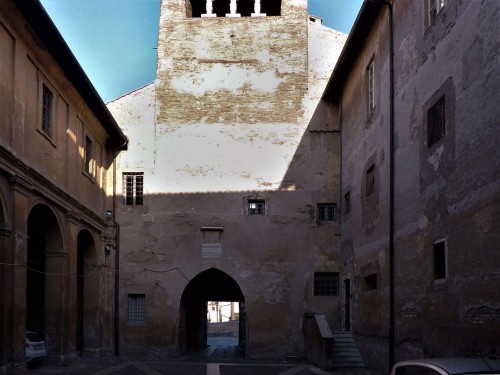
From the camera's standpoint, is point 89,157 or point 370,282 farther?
point 89,157

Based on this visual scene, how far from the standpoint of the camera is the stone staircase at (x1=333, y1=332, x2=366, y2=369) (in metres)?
16.5

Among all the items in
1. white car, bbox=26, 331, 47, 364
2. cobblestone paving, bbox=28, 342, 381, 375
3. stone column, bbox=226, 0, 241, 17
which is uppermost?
stone column, bbox=226, 0, 241, 17

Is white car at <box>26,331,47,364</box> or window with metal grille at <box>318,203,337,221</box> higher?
window with metal grille at <box>318,203,337,221</box>

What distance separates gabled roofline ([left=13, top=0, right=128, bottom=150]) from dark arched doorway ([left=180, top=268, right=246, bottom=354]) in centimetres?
570

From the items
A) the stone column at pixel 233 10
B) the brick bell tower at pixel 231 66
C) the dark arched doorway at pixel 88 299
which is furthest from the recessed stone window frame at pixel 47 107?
the stone column at pixel 233 10

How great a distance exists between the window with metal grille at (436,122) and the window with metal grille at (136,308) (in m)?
12.2

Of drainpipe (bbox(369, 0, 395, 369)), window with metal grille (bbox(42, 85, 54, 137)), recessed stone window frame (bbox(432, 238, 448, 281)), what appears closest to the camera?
recessed stone window frame (bbox(432, 238, 448, 281))

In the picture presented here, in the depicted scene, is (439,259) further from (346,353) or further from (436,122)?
(346,353)

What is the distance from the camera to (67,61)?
15.8 meters

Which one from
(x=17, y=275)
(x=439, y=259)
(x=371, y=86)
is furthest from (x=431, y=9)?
(x=17, y=275)

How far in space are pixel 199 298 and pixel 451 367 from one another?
20.5 m

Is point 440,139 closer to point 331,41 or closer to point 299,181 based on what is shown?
point 299,181

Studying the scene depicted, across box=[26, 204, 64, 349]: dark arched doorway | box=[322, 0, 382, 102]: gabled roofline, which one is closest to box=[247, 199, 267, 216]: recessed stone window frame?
box=[322, 0, 382, 102]: gabled roofline

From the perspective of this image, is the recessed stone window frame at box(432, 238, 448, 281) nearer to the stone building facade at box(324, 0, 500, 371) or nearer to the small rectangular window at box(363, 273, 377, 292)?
the stone building facade at box(324, 0, 500, 371)
